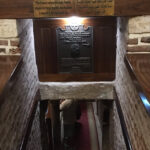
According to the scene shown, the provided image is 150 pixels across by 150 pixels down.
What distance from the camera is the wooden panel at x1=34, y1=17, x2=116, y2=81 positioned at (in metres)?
3.03

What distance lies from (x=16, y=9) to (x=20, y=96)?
82cm

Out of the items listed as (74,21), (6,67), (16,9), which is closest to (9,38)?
(16,9)

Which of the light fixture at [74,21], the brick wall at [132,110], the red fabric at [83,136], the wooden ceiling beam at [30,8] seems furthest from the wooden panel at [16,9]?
the red fabric at [83,136]

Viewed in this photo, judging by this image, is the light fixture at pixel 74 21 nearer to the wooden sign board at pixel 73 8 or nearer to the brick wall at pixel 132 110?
the brick wall at pixel 132 110

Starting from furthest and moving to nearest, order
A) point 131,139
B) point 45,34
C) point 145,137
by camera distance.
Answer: point 45,34 < point 131,139 < point 145,137

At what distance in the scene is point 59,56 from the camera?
125 inches

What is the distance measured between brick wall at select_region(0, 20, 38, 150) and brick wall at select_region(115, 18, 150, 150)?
100 centimetres

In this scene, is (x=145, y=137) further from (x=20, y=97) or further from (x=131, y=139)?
(x=20, y=97)

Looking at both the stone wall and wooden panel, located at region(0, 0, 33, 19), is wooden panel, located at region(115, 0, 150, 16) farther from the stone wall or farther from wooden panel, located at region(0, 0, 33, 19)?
wooden panel, located at region(0, 0, 33, 19)

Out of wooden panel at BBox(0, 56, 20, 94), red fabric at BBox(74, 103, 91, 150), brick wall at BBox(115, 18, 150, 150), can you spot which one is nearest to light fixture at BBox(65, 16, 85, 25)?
brick wall at BBox(115, 18, 150, 150)

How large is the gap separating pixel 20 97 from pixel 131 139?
3.64 feet

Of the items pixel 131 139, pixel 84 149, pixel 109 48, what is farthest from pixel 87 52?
pixel 84 149

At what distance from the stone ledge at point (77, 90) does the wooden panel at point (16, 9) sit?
1166mm

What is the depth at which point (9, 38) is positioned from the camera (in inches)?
97.7
